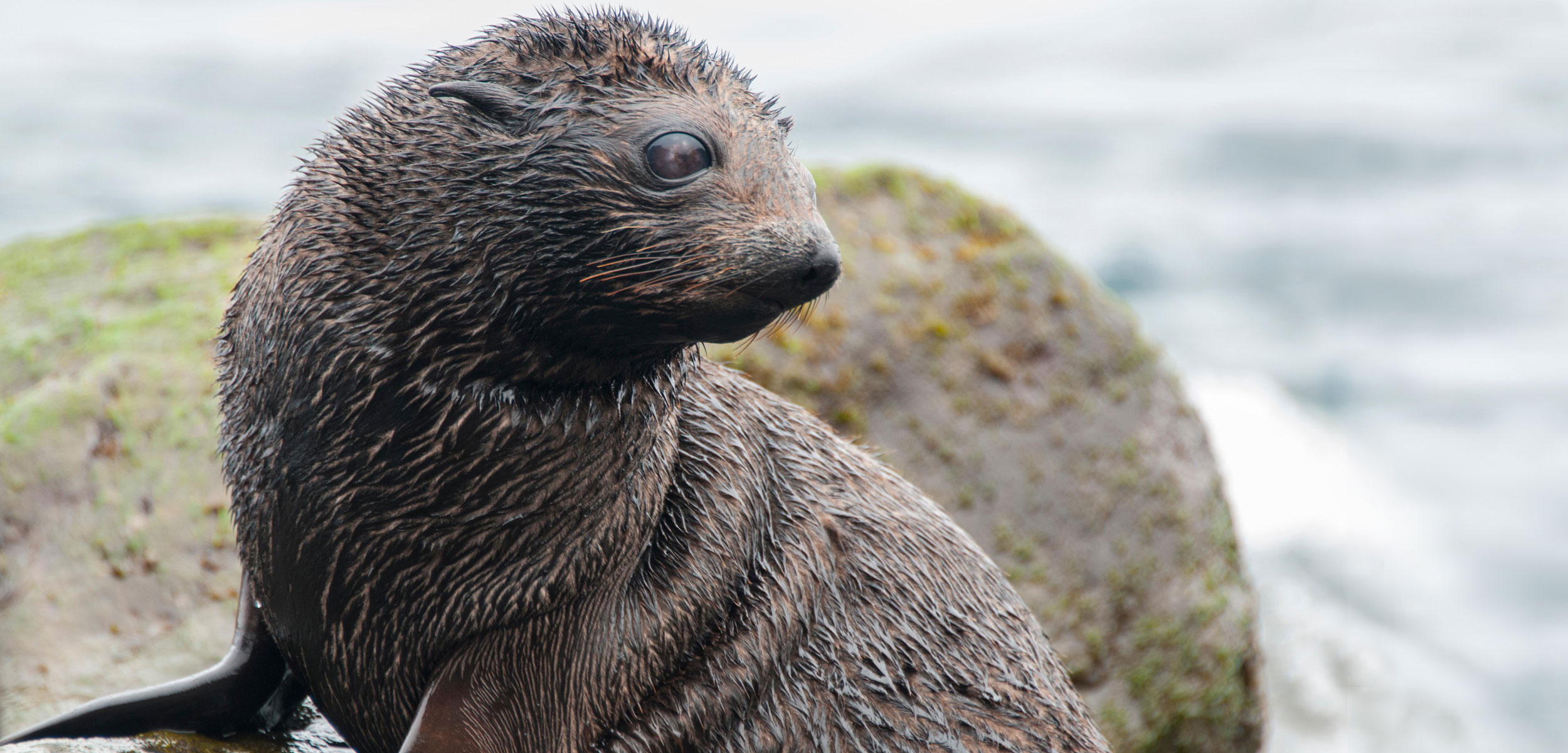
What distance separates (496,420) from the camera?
11.5 ft

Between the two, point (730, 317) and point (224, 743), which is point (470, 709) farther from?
point (730, 317)

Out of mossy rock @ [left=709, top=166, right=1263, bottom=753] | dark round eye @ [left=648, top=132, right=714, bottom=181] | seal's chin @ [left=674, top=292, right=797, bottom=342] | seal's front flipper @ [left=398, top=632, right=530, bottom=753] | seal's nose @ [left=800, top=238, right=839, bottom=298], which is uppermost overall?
dark round eye @ [left=648, top=132, right=714, bottom=181]

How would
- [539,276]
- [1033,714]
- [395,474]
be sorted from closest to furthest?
[539,276] → [395,474] → [1033,714]

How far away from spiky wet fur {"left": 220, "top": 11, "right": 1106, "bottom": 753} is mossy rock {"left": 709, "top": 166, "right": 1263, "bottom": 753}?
3.85 meters

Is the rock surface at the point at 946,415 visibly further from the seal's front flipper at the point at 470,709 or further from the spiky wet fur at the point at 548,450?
the seal's front flipper at the point at 470,709

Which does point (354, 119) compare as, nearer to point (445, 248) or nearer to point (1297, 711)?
point (445, 248)

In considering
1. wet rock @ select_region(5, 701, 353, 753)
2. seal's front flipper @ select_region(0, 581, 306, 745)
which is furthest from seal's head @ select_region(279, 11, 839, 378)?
wet rock @ select_region(5, 701, 353, 753)

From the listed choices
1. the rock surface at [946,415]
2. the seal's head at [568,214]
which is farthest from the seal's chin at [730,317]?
the rock surface at [946,415]

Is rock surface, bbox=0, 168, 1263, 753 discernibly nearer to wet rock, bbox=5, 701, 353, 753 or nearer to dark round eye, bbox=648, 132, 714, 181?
wet rock, bbox=5, 701, 353, 753

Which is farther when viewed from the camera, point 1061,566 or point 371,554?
point 1061,566

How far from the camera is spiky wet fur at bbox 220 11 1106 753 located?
11.0 ft

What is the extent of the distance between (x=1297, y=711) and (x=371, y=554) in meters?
13.1

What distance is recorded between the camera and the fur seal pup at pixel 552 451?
10.9 feet

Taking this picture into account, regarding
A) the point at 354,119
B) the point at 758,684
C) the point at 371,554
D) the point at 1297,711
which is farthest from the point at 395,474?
the point at 1297,711
